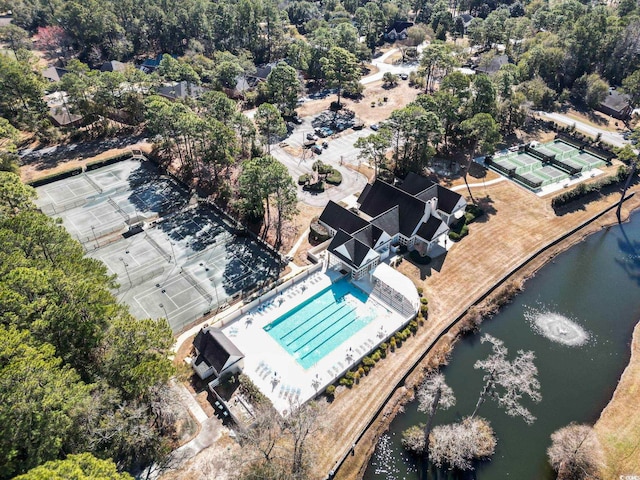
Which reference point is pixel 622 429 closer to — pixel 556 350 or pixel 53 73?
pixel 556 350

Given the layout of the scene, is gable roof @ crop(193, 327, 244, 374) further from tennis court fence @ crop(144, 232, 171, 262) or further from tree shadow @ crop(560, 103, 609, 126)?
tree shadow @ crop(560, 103, 609, 126)

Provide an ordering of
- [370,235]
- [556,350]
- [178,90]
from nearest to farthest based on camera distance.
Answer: [556,350] < [370,235] < [178,90]

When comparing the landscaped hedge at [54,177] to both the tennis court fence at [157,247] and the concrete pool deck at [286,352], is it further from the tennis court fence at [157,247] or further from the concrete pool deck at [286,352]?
the concrete pool deck at [286,352]

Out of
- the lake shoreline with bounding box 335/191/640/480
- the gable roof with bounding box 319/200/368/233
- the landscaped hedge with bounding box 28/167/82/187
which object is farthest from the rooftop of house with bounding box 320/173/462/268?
the landscaped hedge with bounding box 28/167/82/187

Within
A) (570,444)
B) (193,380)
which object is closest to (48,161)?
(193,380)

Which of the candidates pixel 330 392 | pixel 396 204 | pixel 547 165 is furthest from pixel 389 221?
pixel 547 165

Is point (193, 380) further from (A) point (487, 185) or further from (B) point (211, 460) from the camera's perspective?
(A) point (487, 185)
